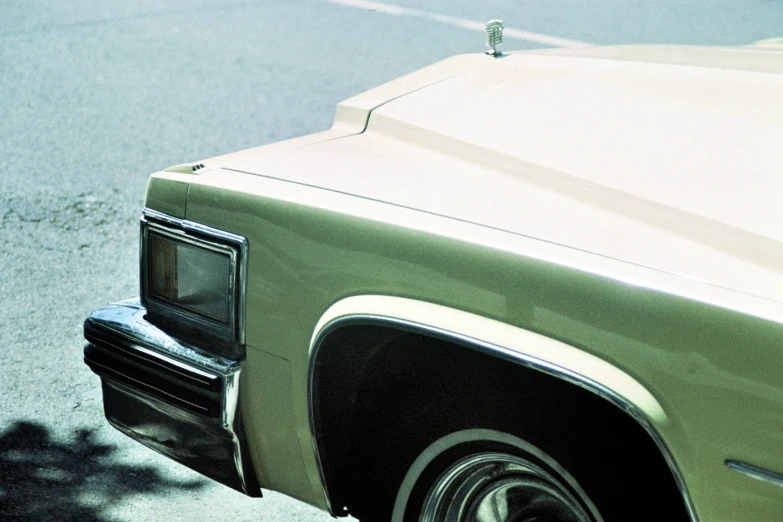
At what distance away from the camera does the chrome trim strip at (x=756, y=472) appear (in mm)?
1496

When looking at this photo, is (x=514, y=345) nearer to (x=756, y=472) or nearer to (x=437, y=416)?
(x=437, y=416)

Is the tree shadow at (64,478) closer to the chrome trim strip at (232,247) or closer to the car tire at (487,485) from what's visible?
the chrome trim strip at (232,247)

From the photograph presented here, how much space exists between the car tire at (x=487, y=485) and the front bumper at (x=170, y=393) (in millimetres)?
439

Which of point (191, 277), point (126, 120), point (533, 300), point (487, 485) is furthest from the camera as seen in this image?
point (126, 120)

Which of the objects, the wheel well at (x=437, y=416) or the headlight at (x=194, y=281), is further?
the headlight at (x=194, y=281)

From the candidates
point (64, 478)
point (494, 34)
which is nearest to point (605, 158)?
point (494, 34)

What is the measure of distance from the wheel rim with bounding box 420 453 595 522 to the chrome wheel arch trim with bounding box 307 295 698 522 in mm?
306

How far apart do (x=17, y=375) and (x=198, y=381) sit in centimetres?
156

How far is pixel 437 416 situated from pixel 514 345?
36 centimetres

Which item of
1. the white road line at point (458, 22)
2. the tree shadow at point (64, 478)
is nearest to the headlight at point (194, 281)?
the tree shadow at point (64, 478)

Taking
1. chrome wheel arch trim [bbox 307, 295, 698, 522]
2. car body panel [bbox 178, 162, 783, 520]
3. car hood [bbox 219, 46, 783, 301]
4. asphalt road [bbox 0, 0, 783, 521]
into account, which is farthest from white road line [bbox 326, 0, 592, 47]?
chrome wheel arch trim [bbox 307, 295, 698, 522]

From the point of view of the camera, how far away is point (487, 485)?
6.95ft

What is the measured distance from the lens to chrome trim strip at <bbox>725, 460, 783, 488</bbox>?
1.50 m

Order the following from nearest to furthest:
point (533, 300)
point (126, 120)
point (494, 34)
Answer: point (533, 300), point (494, 34), point (126, 120)
